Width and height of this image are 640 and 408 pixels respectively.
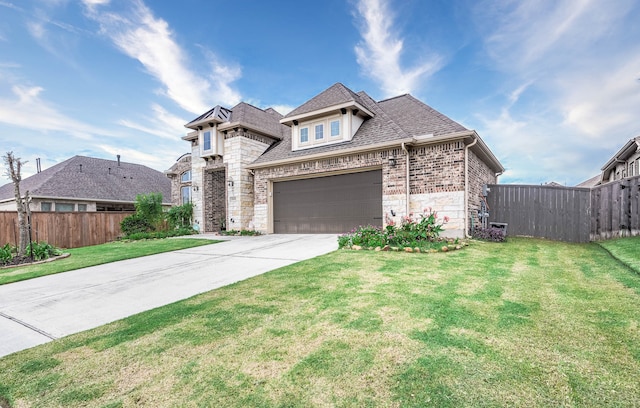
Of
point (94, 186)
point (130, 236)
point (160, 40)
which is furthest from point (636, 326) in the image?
point (94, 186)

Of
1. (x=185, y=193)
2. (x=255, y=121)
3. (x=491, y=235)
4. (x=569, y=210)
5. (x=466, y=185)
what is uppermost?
(x=255, y=121)

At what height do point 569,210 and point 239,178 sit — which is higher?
point 239,178

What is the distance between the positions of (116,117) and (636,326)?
15.8 meters

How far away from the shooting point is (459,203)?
8.59 m

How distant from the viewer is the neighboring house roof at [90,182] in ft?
57.9

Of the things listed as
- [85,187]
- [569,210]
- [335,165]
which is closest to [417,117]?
[335,165]

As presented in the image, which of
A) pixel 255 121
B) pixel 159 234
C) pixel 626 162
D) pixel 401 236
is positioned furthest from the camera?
pixel 626 162

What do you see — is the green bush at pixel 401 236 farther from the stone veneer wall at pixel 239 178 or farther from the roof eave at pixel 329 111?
the stone veneer wall at pixel 239 178

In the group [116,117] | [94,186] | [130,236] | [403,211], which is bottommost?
[130,236]

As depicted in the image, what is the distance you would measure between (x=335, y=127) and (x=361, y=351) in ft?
33.0

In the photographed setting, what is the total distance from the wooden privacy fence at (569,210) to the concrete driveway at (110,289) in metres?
7.05

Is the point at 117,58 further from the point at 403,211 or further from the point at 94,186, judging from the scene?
the point at 94,186

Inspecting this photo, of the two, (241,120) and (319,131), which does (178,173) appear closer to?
(241,120)

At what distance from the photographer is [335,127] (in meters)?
11.3
